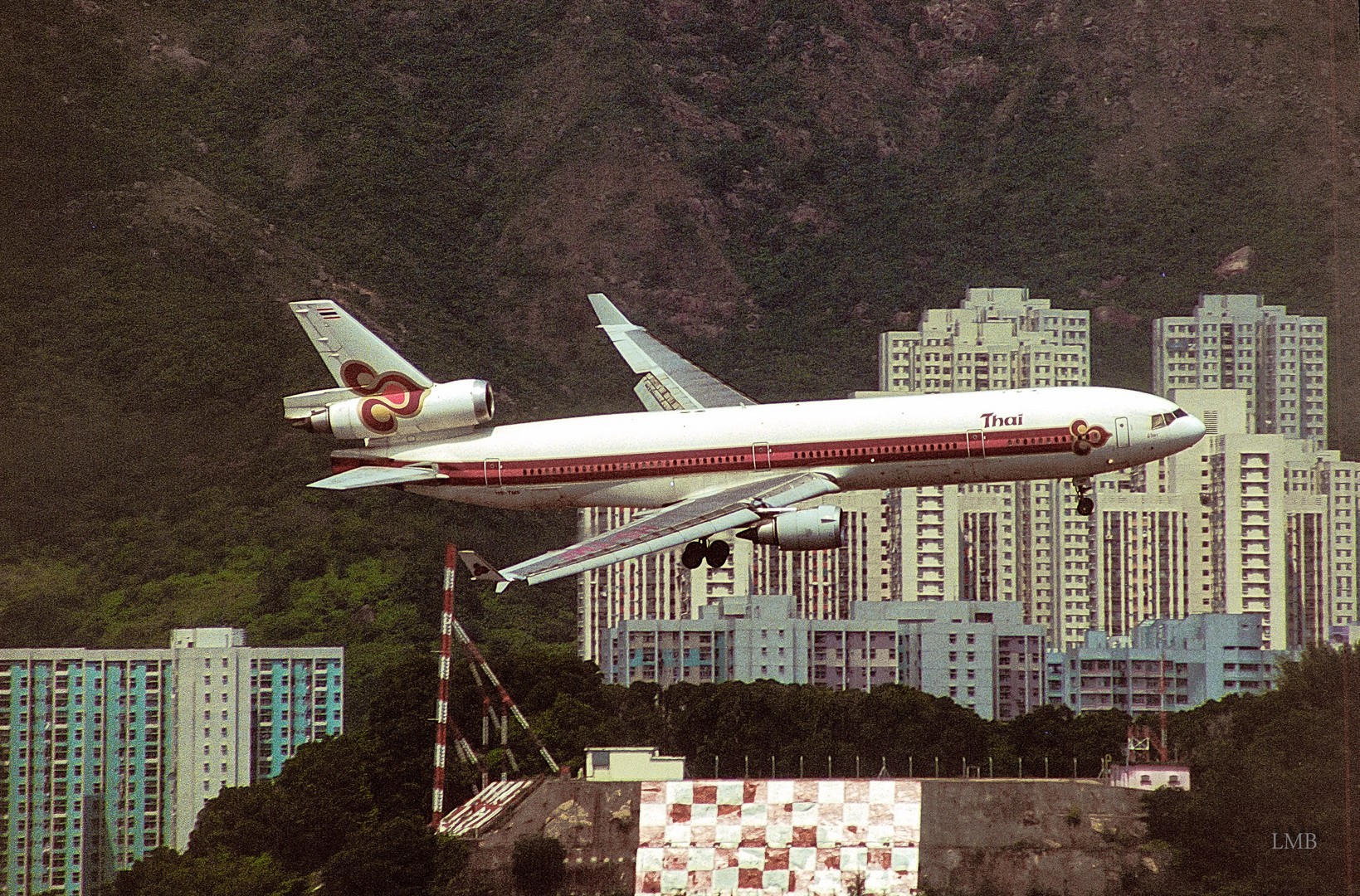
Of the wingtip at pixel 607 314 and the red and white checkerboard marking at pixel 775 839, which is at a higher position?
the wingtip at pixel 607 314

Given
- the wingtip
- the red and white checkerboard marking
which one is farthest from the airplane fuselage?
the red and white checkerboard marking

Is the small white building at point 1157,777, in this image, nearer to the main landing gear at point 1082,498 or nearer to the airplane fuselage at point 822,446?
the main landing gear at point 1082,498

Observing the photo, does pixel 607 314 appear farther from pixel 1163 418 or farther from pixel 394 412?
pixel 1163 418

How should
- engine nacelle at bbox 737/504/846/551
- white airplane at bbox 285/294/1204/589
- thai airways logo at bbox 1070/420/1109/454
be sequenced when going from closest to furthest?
engine nacelle at bbox 737/504/846/551 → white airplane at bbox 285/294/1204/589 → thai airways logo at bbox 1070/420/1109/454

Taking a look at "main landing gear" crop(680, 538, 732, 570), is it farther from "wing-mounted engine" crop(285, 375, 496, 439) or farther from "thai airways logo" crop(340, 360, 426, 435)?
"thai airways logo" crop(340, 360, 426, 435)

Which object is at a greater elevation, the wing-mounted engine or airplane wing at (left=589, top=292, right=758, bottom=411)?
airplane wing at (left=589, top=292, right=758, bottom=411)

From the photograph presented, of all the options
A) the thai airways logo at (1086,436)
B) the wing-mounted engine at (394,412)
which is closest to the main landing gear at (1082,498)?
the thai airways logo at (1086,436)

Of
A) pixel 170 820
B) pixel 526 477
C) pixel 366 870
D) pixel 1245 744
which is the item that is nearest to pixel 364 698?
pixel 170 820
